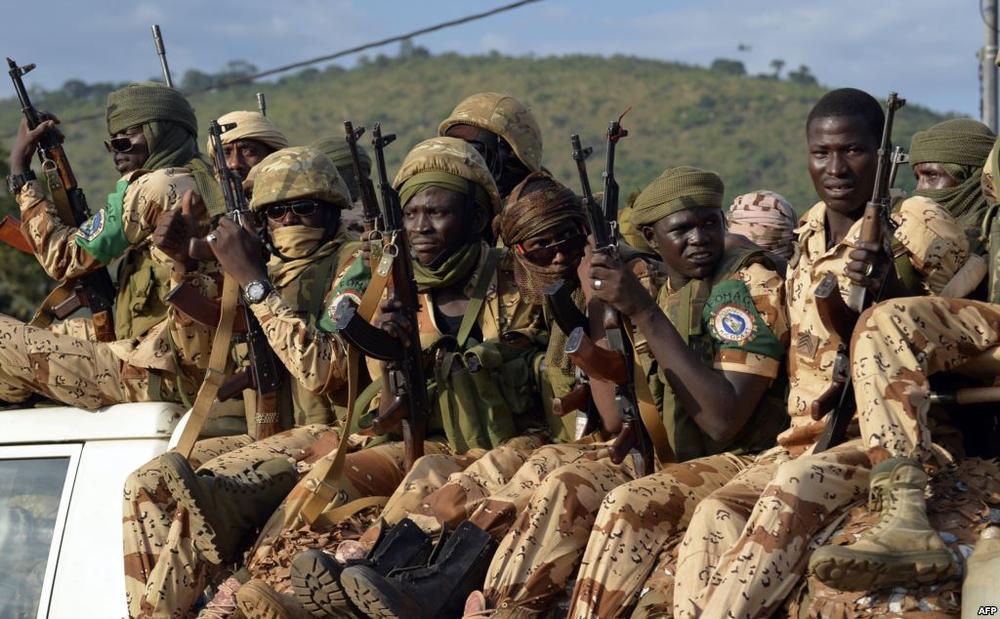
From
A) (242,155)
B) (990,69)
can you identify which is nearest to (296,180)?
(242,155)

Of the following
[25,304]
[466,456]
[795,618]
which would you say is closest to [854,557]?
[795,618]

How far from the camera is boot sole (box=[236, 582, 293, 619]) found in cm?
532

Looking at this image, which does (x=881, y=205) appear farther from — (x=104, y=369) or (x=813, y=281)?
(x=104, y=369)

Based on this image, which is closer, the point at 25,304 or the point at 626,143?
the point at 25,304

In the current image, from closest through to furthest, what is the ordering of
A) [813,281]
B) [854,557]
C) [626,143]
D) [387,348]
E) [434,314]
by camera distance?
[854,557] → [813,281] → [387,348] → [434,314] → [626,143]

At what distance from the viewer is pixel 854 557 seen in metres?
4.14

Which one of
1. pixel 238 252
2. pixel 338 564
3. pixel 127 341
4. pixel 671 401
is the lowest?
pixel 338 564

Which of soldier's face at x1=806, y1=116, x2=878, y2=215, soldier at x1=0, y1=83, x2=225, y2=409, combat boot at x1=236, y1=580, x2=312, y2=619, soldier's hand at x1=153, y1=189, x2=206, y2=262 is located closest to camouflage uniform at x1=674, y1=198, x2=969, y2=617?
soldier's face at x1=806, y1=116, x2=878, y2=215

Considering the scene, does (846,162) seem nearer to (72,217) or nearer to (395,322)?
(395,322)

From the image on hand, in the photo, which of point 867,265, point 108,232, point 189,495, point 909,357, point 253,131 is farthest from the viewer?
point 253,131

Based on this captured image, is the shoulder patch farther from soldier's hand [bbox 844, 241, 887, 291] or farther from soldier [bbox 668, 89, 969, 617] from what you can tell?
soldier's hand [bbox 844, 241, 887, 291]

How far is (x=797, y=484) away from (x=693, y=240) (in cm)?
150

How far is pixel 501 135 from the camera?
7891 millimetres

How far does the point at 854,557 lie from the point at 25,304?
68.8ft
